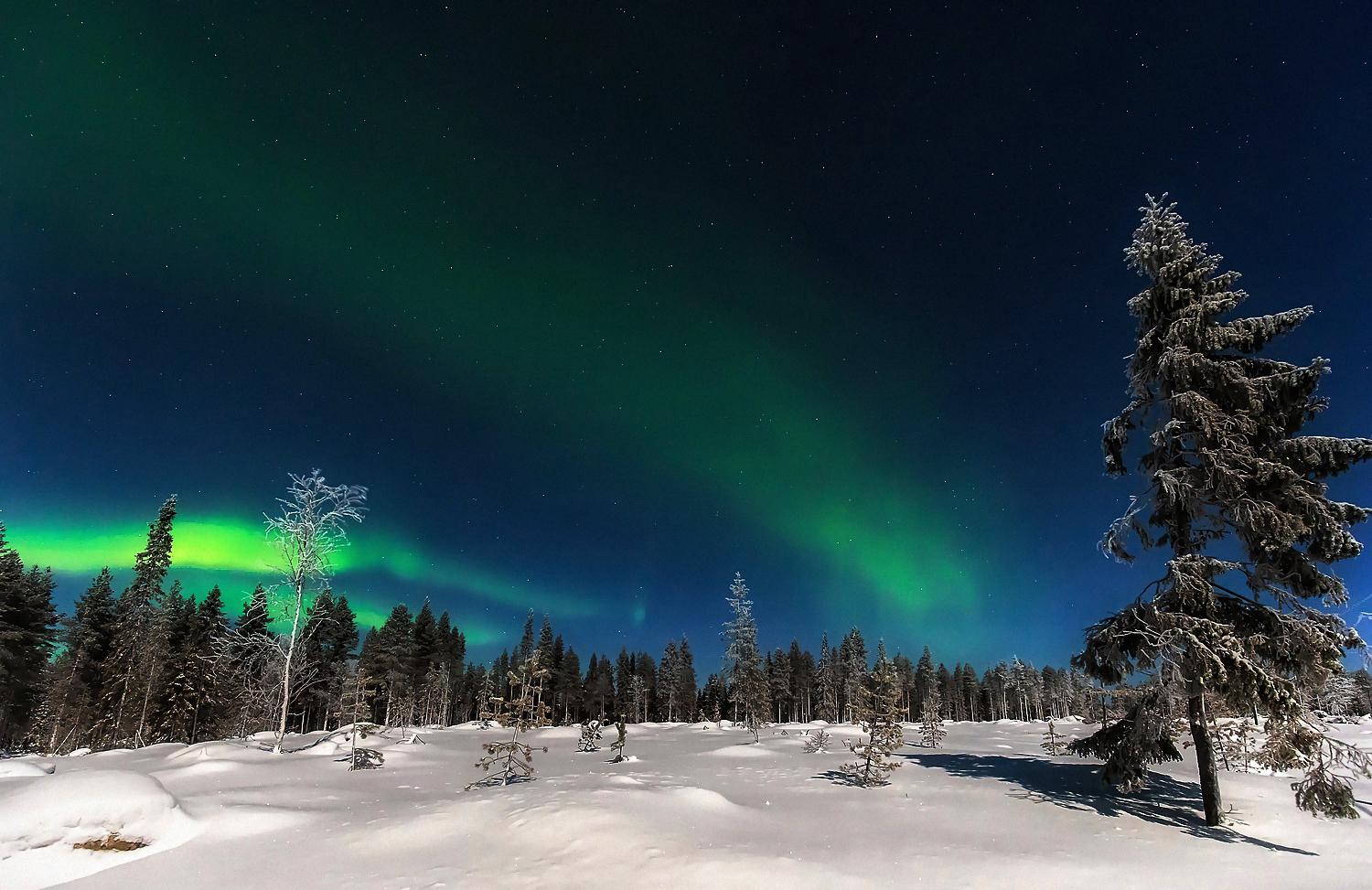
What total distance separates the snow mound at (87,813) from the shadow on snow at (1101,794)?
58.1 ft

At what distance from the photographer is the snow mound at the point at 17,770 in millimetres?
13203

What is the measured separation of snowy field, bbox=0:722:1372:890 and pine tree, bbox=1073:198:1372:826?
2.19m

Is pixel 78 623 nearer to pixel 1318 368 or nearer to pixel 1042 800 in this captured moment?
pixel 1042 800

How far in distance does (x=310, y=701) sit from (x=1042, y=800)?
62.1 m

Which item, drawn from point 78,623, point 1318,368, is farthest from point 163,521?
point 1318,368

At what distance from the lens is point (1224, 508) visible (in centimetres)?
1209

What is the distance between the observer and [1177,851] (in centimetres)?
937

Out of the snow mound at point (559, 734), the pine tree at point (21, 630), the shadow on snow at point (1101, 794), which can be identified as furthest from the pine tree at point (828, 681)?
the pine tree at point (21, 630)

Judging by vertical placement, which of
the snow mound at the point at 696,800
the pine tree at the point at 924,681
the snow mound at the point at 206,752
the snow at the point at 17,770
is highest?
the snow mound at the point at 696,800

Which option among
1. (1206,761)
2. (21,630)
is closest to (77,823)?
(1206,761)

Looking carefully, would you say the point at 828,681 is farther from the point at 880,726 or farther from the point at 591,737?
the point at 880,726

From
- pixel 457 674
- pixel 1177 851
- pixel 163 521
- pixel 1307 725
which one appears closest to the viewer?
pixel 1177 851

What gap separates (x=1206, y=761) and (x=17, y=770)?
27.1 metres

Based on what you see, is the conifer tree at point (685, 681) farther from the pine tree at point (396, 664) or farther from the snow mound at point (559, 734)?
the pine tree at point (396, 664)
